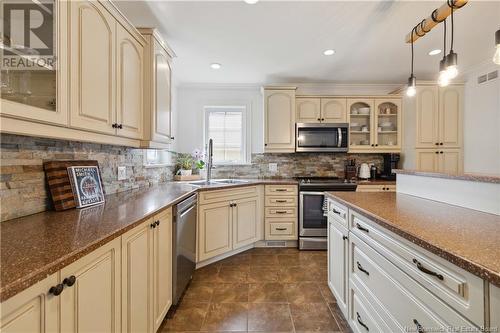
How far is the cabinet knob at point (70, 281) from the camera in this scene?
2.43 ft

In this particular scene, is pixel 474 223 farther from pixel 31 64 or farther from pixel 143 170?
pixel 143 170

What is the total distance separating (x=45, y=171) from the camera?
1.31 m

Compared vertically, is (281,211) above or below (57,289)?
below

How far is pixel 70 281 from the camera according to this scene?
75 centimetres

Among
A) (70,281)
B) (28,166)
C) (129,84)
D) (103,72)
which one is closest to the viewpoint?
(70,281)

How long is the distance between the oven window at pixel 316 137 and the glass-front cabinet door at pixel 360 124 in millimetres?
343

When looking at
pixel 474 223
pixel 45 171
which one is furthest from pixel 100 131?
pixel 474 223

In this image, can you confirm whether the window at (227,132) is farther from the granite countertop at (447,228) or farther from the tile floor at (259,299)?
the granite countertop at (447,228)

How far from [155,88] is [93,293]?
166 cm

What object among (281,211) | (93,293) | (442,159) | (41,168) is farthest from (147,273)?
(442,159)

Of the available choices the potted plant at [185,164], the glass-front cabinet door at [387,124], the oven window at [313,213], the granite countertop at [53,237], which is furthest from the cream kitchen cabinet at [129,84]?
the glass-front cabinet door at [387,124]

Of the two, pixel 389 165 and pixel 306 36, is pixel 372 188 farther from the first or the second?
pixel 306 36

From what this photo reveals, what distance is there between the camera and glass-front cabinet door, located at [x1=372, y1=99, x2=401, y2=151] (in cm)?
354

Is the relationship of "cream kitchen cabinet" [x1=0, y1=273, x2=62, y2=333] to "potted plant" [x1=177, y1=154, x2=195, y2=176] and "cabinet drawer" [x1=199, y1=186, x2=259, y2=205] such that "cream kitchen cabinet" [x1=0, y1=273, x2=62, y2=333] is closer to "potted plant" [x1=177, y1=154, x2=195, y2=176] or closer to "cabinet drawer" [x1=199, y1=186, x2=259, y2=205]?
"cabinet drawer" [x1=199, y1=186, x2=259, y2=205]
